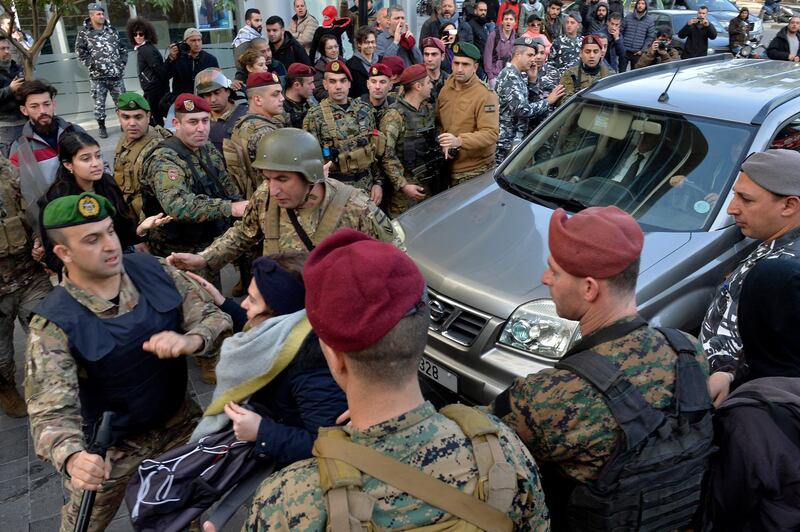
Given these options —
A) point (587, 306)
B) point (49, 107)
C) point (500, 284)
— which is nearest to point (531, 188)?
point (500, 284)

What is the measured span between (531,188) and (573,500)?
2738 mm

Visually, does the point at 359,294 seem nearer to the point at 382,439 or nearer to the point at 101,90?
the point at 382,439

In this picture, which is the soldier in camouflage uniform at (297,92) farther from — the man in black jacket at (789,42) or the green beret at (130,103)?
the man in black jacket at (789,42)

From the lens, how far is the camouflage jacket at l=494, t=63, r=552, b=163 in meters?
6.20

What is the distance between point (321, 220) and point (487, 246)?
1039mm

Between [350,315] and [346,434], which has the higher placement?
[350,315]

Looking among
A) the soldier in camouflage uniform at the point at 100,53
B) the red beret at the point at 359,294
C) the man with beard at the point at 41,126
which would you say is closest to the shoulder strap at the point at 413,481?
the red beret at the point at 359,294

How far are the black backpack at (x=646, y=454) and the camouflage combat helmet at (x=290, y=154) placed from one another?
1.69m

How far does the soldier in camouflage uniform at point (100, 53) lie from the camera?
881 cm

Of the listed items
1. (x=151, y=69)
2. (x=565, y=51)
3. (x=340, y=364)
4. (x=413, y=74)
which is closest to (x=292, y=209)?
(x=340, y=364)

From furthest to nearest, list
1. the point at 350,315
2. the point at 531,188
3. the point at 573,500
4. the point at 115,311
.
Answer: the point at 531,188 < the point at 115,311 < the point at 573,500 < the point at 350,315

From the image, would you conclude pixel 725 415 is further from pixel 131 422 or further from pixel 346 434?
pixel 131 422

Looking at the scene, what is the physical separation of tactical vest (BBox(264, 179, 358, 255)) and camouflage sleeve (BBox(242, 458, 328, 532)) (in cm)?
196

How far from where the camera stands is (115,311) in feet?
7.84
